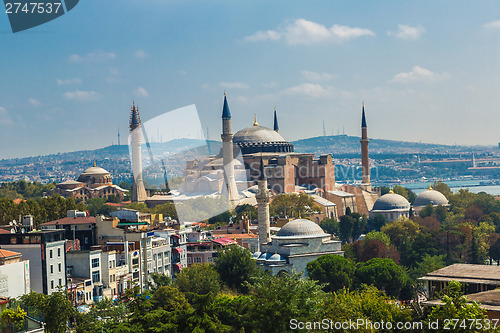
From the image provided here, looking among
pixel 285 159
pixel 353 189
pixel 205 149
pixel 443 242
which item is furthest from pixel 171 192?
pixel 443 242

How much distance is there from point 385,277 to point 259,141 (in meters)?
46.6

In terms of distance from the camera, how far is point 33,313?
2281 centimetres

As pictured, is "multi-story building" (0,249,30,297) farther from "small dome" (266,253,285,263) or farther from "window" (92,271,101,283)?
"small dome" (266,253,285,263)

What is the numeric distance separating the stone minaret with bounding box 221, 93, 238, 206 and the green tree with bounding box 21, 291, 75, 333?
4223 cm

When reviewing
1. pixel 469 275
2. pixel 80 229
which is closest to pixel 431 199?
pixel 80 229

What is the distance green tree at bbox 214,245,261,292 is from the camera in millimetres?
33688

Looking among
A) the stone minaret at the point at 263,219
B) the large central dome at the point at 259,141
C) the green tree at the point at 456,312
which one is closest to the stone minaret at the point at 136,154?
the large central dome at the point at 259,141

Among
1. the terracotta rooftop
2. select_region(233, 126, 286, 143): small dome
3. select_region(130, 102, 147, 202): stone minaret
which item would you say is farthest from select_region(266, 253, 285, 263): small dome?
select_region(233, 126, 286, 143): small dome

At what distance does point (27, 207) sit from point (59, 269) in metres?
18.7

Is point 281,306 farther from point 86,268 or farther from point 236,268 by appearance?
point 236,268

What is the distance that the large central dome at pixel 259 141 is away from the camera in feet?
258

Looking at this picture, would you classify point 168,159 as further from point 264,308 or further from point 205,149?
point 264,308

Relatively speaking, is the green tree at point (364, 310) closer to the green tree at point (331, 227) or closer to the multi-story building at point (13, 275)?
the multi-story building at point (13, 275)

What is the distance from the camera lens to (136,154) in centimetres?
7012
